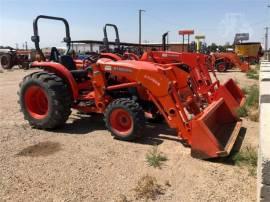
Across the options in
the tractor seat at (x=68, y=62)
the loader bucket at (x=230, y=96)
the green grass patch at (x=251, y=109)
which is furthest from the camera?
the green grass patch at (x=251, y=109)

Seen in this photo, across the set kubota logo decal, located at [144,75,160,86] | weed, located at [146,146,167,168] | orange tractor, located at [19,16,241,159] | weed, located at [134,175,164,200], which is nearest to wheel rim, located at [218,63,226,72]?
orange tractor, located at [19,16,241,159]

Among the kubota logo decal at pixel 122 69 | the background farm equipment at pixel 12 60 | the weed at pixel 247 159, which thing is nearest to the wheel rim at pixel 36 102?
the kubota logo decal at pixel 122 69

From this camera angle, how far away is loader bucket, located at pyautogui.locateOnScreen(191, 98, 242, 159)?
16.8 ft

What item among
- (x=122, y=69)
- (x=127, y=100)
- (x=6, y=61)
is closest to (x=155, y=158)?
(x=127, y=100)

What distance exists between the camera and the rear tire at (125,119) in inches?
240

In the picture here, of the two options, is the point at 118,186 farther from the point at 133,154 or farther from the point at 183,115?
the point at 183,115

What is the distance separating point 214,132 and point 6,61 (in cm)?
2574

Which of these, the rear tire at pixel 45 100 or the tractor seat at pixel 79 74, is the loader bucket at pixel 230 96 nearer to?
the tractor seat at pixel 79 74

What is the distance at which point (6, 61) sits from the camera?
2902 cm

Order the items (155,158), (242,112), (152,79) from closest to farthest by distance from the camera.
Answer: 1. (155,158)
2. (152,79)
3. (242,112)

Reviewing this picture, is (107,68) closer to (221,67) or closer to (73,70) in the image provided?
(73,70)

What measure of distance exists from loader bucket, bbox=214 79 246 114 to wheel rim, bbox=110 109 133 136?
2324 mm

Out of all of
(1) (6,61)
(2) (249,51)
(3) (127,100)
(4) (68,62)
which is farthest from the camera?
(2) (249,51)

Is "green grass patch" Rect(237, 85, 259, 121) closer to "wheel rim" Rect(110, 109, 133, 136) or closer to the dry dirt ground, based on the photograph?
the dry dirt ground
